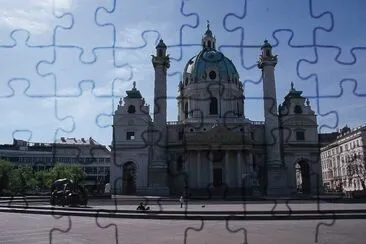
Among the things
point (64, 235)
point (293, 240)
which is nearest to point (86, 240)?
point (64, 235)

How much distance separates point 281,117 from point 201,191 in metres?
19.0

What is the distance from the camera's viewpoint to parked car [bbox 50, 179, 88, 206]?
106ft

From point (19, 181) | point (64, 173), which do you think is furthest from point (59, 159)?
point (19, 181)

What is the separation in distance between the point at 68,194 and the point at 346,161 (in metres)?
50.8

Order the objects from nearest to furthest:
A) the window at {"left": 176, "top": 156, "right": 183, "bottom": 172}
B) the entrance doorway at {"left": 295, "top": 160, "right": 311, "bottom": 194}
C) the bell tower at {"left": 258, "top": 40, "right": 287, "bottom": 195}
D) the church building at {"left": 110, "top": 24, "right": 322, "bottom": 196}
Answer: the bell tower at {"left": 258, "top": 40, "right": 287, "bottom": 195} < the church building at {"left": 110, "top": 24, "right": 322, "bottom": 196} < the entrance doorway at {"left": 295, "top": 160, "right": 311, "bottom": 194} < the window at {"left": 176, "top": 156, "right": 183, "bottom": 172}

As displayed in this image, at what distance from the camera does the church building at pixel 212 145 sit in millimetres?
60500

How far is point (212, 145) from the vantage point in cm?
6288

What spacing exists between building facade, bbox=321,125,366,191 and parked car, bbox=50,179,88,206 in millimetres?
39758

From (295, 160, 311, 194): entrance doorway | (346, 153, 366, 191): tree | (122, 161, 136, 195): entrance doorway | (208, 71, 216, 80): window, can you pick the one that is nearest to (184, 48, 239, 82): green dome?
(208, 71, 216, 80): window

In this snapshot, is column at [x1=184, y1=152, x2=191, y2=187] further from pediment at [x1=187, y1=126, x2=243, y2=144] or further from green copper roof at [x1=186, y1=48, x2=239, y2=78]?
green copper roof at [x1=186, y1=48, x2=239, y2=78]

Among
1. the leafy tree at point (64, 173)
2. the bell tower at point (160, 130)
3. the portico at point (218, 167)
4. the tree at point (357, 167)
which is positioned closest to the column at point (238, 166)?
the portico at point (218, 167)

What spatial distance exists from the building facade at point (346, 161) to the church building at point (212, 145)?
5.99m

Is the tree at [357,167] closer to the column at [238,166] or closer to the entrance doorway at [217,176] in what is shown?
the column at [238,166]

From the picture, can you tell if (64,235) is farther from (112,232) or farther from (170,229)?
(170,229)
